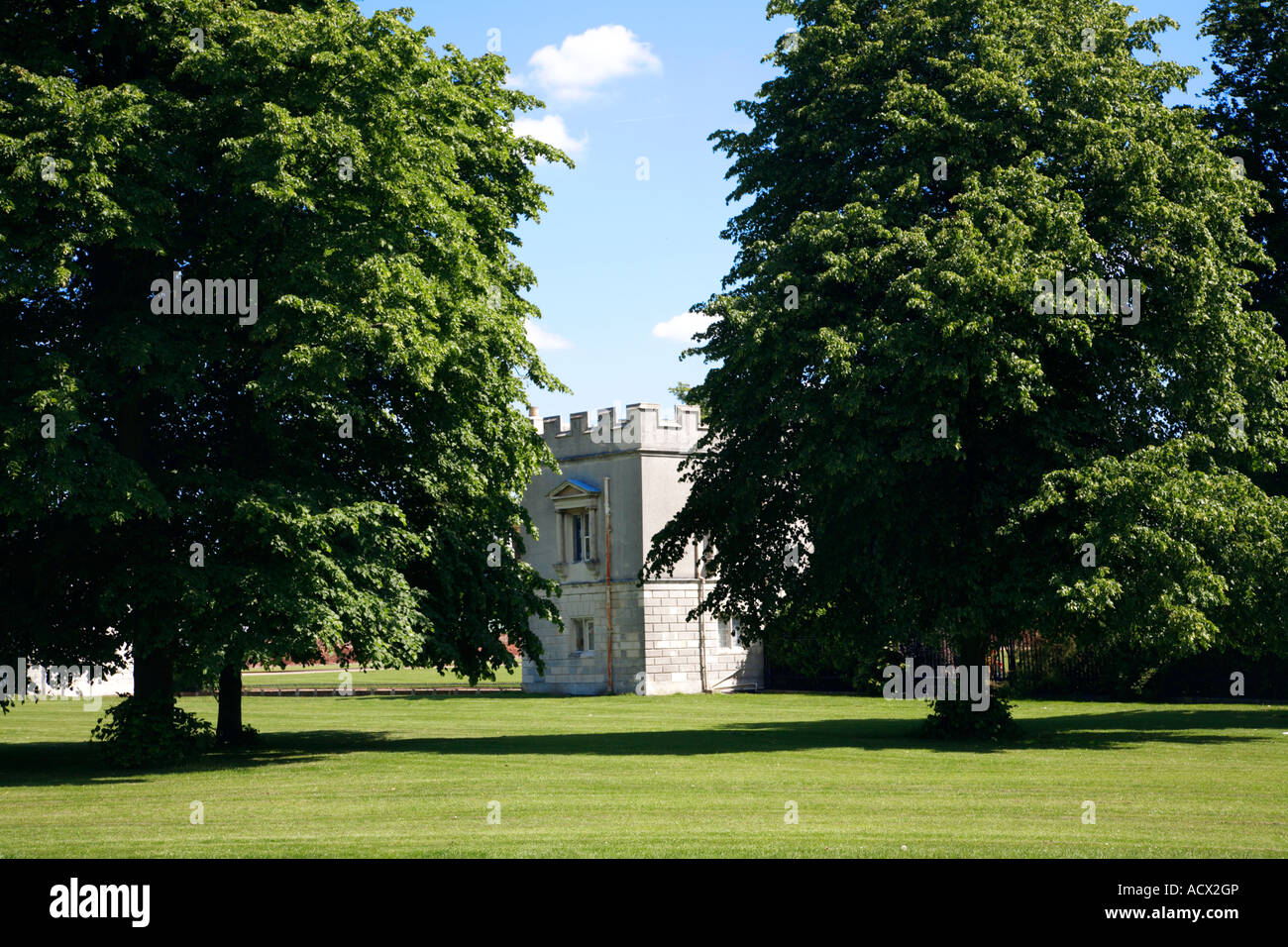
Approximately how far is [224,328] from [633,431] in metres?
33.9

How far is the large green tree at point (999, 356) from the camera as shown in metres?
23.0

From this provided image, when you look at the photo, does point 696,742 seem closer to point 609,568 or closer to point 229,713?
point 229,713

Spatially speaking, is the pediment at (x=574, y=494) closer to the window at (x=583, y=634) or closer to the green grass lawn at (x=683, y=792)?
the window at (x=583, y=634)

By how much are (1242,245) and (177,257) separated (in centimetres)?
2071

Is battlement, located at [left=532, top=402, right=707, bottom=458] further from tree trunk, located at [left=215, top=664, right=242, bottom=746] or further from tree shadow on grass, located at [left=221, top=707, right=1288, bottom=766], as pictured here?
tree trunk, located at [left=215, top=664, right=242, bottom=746]

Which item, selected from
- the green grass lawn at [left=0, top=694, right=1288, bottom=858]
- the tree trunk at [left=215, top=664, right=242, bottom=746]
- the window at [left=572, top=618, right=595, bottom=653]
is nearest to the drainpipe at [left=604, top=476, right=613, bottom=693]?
the window at [left=572, top=618, right=595, bottom=653]

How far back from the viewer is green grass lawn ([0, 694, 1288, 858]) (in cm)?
1227

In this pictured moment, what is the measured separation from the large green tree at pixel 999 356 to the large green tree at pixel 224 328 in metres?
6.67

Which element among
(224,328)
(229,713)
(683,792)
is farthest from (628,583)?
(683,792)

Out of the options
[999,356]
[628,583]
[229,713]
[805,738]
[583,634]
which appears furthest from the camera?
[583,634]

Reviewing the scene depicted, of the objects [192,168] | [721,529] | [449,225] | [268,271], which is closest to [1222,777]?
[721,529]

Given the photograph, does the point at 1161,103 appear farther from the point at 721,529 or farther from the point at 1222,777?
the point at 1222,777

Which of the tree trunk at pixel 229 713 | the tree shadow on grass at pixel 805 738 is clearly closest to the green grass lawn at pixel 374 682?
the tree shadow on grass at pixel 805 738

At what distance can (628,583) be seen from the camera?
54.8 metres
